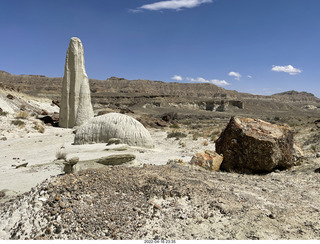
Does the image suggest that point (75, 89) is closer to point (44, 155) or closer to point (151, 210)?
point (44, 155)

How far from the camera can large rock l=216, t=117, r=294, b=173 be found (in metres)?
7.69

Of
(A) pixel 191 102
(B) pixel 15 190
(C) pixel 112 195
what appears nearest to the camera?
(C) pixel 112 195

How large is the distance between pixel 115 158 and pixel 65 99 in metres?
14.4

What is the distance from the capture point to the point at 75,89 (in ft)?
66.1

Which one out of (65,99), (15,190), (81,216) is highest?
(65,99)

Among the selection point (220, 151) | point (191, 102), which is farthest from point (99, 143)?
point (191, 102)

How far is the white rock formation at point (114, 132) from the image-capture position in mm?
12457

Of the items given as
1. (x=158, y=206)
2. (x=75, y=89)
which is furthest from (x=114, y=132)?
(x=75, y=89)

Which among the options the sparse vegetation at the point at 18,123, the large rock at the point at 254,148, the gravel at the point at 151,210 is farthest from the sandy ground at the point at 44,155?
the large rock at the point at 254,148

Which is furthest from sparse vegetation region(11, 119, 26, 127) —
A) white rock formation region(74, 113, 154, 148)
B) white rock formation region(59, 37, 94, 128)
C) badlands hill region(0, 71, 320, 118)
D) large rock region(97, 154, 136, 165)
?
badlands hill region(0, 71, 320, 118)

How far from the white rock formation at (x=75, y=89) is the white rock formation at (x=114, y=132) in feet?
23.0

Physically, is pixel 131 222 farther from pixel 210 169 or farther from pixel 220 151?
pixel 220 151

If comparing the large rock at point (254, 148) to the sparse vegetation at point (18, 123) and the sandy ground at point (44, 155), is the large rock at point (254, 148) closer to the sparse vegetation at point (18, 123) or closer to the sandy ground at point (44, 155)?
the sandy ground at point (44, 155)

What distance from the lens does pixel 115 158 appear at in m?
7.45
